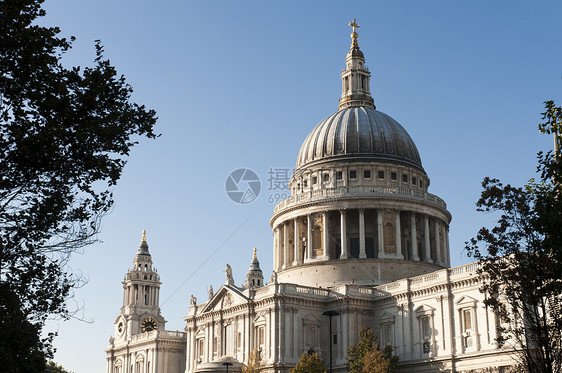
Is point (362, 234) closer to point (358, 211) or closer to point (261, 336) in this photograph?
point (358, 211)

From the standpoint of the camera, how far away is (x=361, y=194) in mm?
84375

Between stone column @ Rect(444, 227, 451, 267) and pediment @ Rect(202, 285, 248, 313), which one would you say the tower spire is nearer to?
stone column @ Rect(444, 227, 451, 267)

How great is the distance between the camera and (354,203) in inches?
3324

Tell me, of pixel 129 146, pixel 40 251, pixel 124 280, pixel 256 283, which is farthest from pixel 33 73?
pixel 256 283

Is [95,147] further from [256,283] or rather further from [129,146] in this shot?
[256,283]

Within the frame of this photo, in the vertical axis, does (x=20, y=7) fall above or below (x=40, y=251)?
above

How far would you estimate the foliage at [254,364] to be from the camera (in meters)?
69.6

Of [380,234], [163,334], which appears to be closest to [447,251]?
[380,234]

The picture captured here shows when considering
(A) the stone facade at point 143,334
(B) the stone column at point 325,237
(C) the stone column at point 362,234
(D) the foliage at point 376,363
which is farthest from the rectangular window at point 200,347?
(D) the foliage at point 376,363

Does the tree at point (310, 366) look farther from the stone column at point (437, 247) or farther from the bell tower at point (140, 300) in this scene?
the bell tower at point (140, 300)

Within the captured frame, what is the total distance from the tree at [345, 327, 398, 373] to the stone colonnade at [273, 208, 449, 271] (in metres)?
15.7

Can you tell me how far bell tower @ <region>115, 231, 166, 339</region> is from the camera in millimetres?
118812

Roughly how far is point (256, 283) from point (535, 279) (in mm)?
112009

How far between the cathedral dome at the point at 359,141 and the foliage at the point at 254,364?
1083 inches
